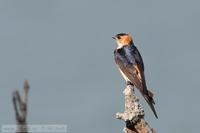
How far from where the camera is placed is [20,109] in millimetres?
1868

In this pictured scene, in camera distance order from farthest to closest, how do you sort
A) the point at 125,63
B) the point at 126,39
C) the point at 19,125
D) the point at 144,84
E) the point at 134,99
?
the point at 126,39 < the point at 125,63 < the point at 144,84 < the point at 134,99 < the point at 19,125

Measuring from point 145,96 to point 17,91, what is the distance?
550 centimetres

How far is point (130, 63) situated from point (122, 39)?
4.19ft

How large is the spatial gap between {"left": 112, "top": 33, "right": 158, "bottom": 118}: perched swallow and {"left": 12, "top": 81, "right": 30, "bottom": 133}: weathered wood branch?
534cm

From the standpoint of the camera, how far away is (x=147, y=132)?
404 centimetres

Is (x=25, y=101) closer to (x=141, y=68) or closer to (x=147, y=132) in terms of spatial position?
(x=147, y=132)

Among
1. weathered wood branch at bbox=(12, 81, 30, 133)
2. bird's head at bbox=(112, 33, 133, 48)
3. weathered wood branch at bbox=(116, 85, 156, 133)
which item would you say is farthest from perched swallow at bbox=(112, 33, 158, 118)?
weathered wood branch at bbox=(12, 81, 30, 133)

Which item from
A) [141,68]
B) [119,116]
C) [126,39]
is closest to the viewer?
[119,116]

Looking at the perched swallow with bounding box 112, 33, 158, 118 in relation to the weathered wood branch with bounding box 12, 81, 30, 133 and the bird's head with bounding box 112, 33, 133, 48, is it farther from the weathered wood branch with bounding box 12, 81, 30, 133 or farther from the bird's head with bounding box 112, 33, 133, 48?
the weathered wood branch with bounding box 12, 81, 30, 133

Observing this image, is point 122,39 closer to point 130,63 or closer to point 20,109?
point 130,63

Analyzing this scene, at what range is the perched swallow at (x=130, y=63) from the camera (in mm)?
7891

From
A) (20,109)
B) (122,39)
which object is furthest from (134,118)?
(122,39)

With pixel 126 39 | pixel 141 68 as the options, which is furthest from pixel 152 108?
pixel 126 39

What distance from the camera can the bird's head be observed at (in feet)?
32.9
